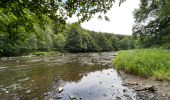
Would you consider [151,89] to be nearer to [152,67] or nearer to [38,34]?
[152,67]

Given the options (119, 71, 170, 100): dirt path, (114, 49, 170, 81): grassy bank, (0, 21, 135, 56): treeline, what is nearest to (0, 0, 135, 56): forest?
(0, 21, 135, 56): treeline

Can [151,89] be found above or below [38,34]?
below

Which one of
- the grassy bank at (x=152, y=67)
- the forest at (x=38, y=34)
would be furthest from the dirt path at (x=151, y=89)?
the forest at (x=38, y=34)

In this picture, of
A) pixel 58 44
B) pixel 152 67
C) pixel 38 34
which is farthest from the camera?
pixel 58 44

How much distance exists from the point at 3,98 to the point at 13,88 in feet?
7.74

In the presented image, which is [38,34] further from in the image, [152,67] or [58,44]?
[58,44]

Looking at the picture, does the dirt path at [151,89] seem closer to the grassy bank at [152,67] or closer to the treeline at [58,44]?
the grassy bank at [152,67]

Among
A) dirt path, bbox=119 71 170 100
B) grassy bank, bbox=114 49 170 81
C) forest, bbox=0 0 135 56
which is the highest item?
forest, bbox=0 0 135 56

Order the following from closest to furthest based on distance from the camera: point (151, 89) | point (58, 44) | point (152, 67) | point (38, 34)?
point (38, 34), point (151, 89), point (152, 67), point (58, 44)

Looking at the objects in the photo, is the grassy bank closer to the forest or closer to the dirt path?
the dirt path

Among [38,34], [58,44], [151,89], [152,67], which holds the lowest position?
[151,89]

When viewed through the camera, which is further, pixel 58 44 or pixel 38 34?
pixel 58 44

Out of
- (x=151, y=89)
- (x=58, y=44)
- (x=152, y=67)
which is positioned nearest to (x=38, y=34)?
(x=151, y=89)

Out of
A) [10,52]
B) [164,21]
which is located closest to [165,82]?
[164,21]
